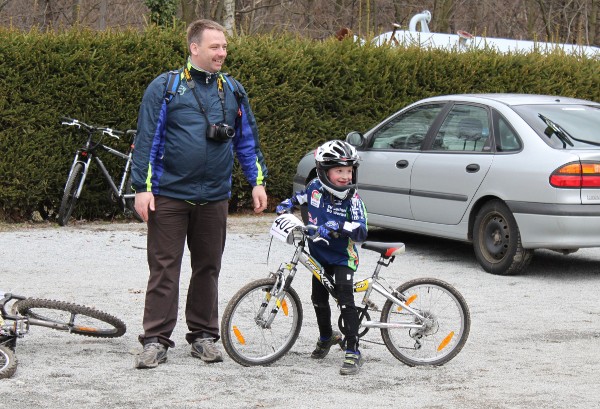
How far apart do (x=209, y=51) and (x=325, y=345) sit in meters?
1.81

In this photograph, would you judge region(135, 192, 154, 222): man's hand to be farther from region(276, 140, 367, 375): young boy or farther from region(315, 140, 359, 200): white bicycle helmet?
region(315, 140, 359, 200): white bicycle helmet

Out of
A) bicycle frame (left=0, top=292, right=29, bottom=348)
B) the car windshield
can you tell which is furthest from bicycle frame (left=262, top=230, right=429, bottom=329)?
the car windshield

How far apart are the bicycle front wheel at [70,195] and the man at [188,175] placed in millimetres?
6314

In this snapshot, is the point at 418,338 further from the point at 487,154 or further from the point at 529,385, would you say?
the point at 487,154

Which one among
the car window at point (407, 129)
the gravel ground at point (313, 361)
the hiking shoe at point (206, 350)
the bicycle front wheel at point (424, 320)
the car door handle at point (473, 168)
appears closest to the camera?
the gravel ground at point (313, 361)

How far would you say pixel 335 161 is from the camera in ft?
19.9

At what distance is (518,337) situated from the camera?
7145mm

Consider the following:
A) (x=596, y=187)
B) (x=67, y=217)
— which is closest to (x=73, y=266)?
(x=67, y=217)

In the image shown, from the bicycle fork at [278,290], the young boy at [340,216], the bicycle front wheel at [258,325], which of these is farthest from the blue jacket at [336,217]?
the bicycle front wheel at [258,325]

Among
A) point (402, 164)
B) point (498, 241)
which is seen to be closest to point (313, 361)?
point (498, 241)

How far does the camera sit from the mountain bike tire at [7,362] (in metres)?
5.63

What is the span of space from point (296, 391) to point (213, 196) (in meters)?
1.25

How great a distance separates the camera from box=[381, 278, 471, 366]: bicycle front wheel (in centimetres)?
630

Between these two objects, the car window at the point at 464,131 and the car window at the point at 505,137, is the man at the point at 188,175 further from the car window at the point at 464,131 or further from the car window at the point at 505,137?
the car window at the point at 464,131
